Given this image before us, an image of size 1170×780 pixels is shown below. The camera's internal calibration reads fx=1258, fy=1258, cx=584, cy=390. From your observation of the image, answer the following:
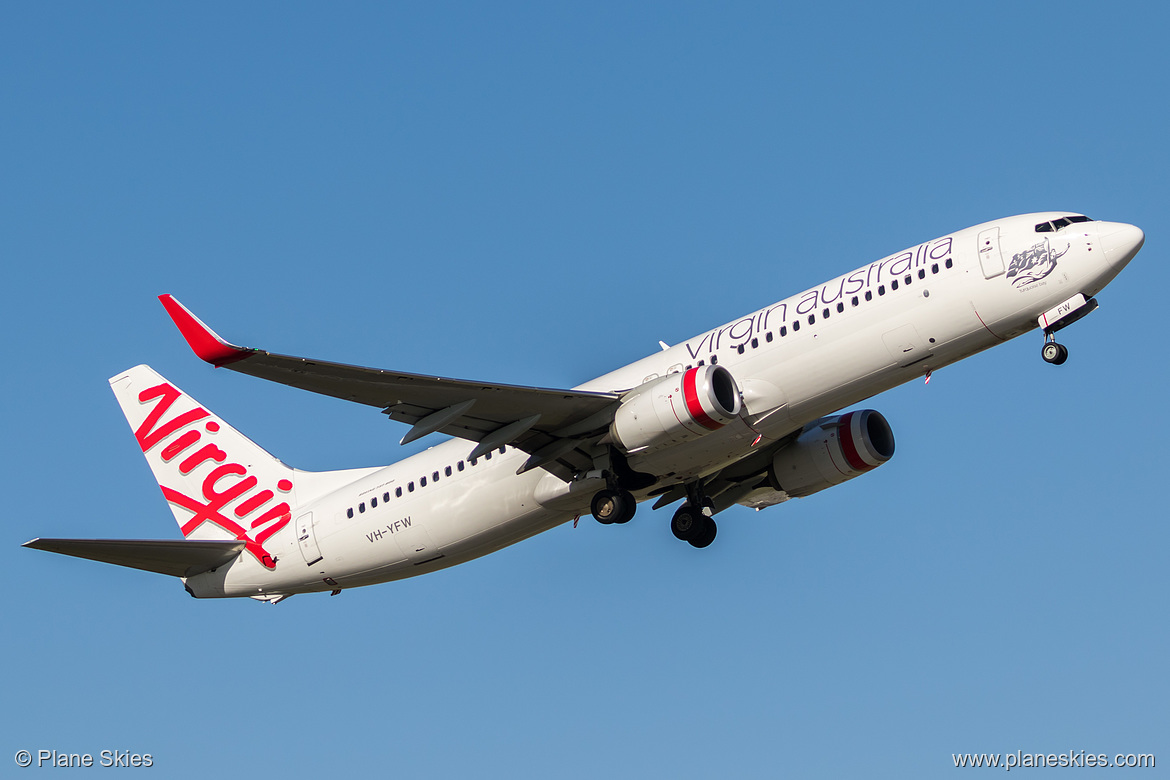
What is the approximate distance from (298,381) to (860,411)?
14.7 meters

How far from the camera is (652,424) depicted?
27.4 meters

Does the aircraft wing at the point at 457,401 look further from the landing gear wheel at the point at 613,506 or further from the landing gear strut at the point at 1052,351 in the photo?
the landing gear strut at the point at 1052,351

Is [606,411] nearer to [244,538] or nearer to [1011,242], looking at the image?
[1011,242]

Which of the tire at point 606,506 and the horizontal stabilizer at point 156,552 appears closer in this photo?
the horizontal stabilizer at point 156,552

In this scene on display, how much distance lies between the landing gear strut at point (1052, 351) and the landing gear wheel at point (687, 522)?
10.0 metres

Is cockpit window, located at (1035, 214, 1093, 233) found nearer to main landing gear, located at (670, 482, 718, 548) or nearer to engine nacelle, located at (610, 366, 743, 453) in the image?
engine nacelle, located at (610, 366, 743, 453)

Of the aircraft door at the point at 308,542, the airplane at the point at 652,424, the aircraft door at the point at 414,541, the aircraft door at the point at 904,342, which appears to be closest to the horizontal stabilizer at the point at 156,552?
the airplane at the point at 652,424

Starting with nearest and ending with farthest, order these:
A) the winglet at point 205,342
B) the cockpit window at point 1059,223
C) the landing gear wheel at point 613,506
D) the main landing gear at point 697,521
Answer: the winglet at point 205,342 → the cockpit window at point 1059,223 → the landing gear wheel at point 613,506 → the main landing gear at point 697,521

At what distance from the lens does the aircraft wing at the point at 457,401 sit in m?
23.6

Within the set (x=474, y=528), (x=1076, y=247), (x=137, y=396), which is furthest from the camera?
(x=137, y=396)

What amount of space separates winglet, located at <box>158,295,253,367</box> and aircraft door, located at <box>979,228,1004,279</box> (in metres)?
15.4

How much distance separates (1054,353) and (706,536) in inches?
409

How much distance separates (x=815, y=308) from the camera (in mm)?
27828

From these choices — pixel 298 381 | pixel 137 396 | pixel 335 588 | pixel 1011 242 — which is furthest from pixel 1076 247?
pixel 137 396
